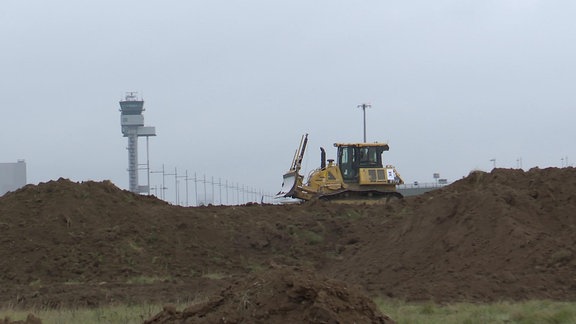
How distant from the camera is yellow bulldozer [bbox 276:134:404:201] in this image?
3341cm

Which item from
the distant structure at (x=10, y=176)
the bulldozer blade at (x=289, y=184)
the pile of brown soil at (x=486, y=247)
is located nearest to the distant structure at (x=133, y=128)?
the distant structure at (x=10, y=176)

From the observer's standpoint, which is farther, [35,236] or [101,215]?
[101,215]

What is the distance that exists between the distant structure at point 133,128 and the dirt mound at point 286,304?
253 feet

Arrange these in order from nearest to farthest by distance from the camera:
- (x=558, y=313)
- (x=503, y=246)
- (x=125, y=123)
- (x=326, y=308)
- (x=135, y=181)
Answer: (x=326, y=308) < (x=558, y=313) < (x=503, y=246) < (x=135, y=181) < (x=125, y=123)

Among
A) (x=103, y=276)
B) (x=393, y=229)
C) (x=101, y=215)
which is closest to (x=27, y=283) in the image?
(x=103, y=276)

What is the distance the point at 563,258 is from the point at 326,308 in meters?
8.91

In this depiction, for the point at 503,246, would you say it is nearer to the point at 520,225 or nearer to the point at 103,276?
the point at 520,225

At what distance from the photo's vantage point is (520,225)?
18516 mm

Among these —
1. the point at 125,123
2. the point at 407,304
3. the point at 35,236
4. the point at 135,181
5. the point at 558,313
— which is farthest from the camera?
the point at 125,123

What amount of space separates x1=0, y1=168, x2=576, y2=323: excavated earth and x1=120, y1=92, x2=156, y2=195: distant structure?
201ft

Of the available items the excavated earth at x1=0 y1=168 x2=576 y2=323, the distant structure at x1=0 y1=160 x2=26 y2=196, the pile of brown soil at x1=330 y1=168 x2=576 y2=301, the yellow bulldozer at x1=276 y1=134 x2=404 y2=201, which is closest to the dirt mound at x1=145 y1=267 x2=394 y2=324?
the excavated earth at x1=0 y1=168 x2=576 y2=323

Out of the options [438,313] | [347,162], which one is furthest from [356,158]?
[438,313]

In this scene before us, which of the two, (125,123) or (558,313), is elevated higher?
(125,123)

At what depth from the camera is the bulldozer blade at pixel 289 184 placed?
33.8 meters
